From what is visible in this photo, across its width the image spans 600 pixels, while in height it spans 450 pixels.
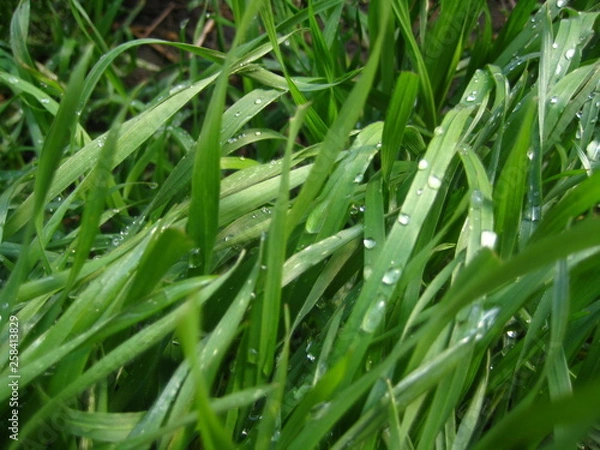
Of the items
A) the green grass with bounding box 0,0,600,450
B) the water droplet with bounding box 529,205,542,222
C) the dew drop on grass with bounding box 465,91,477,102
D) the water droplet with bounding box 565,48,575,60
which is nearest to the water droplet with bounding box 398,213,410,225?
the green grass with bounding box 0,0,600,450

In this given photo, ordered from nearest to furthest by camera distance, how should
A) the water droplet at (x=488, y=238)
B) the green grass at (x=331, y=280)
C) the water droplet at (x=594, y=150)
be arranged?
1. the green grass at (x=331, y=280)
2. the water droplet at (x=488, y=238)
3. the water droplet at (x=594, y=150)

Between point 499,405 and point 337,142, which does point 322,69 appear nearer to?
point 337,142

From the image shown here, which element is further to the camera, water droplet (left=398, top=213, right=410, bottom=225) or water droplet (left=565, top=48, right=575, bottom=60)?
water droplet (left=565, top=48, right=575, bottom=60)

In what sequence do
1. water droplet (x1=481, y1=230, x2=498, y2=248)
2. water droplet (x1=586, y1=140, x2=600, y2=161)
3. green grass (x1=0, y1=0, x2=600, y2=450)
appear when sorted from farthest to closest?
water droplet (x1=586, y1=140, x2=600, y2=161) < water droplet (x1=481, y1=230, x2=498, y2=248) < green grass (x1=0, y1=0, x2=600, y2=450)

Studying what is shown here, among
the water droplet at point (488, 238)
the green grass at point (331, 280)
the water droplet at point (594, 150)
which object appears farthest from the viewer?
the water droplet at point (594, 150)

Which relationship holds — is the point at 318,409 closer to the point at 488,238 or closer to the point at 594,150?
the point at 488,238

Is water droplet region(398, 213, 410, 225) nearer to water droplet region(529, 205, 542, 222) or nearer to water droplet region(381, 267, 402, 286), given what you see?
water droplet region(381, 267, 402, 286)

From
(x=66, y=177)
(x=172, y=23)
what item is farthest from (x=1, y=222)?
(x=172, y=23)

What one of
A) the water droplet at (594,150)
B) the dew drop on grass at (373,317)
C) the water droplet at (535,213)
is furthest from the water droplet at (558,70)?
the dew drop on grass at (373,317)

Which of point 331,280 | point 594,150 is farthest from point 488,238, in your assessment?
point 594,150

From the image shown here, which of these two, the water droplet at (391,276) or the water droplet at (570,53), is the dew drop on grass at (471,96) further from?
the water droplet at (391,276)
